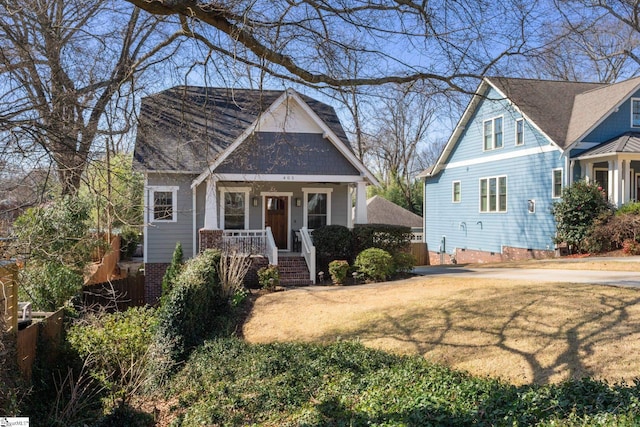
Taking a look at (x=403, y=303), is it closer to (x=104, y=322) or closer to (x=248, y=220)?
(x=104, y=322)

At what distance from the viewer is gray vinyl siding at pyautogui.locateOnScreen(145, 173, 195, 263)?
17453 millimetres

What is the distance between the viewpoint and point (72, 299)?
12.1 meters

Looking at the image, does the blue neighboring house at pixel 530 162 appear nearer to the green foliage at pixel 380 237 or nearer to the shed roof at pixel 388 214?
the green foliage at pixel 380 237

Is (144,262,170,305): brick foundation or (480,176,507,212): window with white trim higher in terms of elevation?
(480,176,507,212): window with white trim

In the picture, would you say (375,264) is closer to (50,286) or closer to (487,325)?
(487,325)

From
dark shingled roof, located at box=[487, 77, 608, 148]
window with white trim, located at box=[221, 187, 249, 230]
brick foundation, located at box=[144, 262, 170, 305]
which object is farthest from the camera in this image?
dark shingled roof, located at box=[487, 77, 608, 148]

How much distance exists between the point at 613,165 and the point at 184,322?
55.0 feet

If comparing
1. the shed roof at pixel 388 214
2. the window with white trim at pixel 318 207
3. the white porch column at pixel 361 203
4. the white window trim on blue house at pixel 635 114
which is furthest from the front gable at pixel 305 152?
the shed roof at pixel 388 214

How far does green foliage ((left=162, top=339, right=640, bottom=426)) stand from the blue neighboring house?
12764mm

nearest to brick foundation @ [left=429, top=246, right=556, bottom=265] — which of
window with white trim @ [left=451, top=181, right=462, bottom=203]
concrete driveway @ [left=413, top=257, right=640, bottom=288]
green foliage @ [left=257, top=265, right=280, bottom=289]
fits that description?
window with white trim @ [left=451, top=181, right=462, bottom=203]

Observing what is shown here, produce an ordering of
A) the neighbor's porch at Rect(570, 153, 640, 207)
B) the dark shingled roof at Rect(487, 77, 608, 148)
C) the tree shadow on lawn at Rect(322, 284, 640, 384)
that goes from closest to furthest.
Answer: the tree shadow on lawn at Rect(322, 284, 640, 384), the neighbor's porch at Rect(570, 153, 640, 207), the dark shingled roof at Rect(487, 77, 608, 148)

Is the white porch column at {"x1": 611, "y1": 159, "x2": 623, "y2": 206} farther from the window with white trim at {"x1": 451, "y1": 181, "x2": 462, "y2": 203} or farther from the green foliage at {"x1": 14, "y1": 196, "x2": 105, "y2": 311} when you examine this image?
the green foliage at {"x1": 14, "y1": 196, "x2": 105, "y2": 311}

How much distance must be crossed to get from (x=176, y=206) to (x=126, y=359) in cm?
841

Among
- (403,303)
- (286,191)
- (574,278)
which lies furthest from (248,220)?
(574,278)
